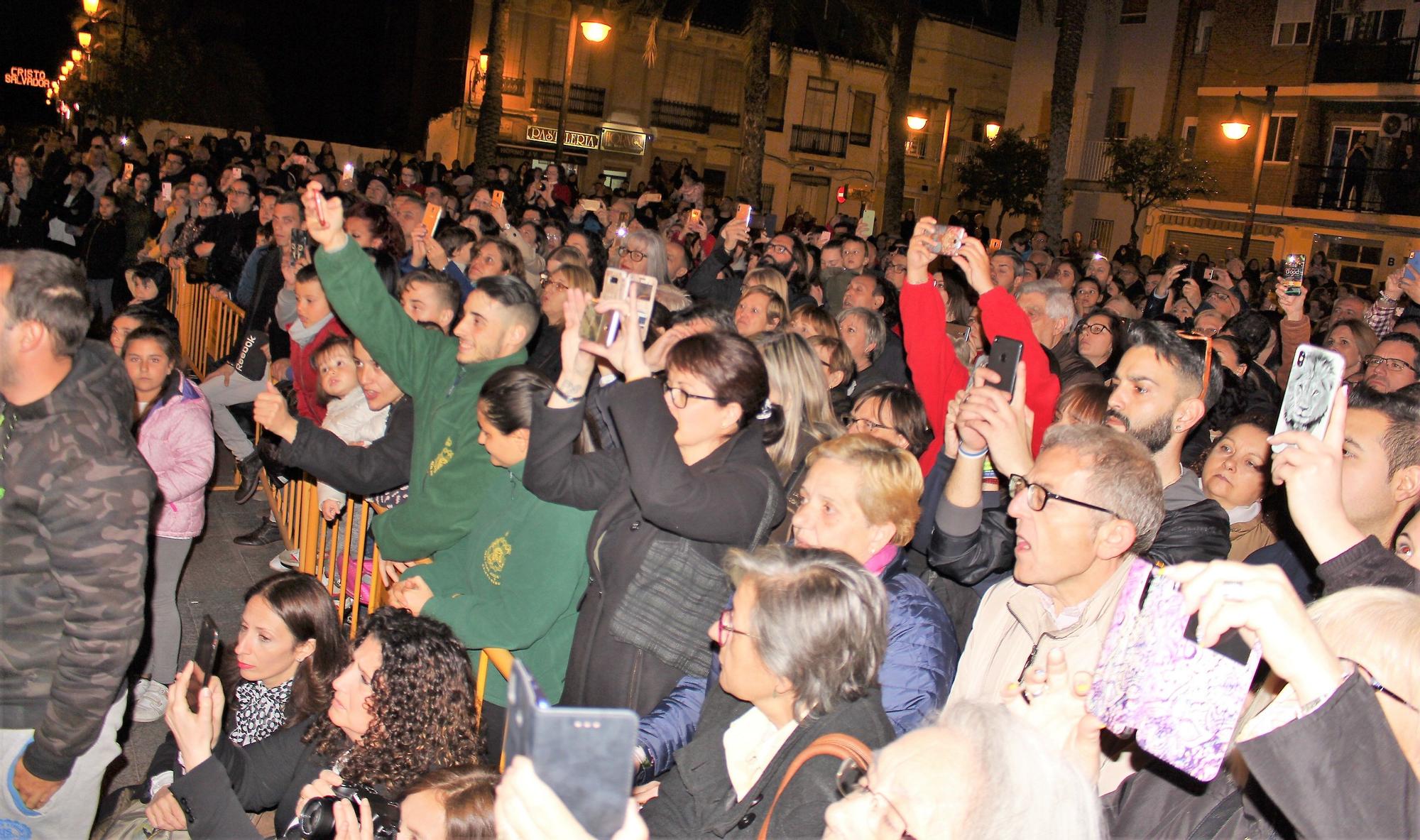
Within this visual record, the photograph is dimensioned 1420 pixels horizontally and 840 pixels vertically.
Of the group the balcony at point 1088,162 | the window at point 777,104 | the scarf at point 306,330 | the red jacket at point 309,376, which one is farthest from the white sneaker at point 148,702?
the window at point 777,104

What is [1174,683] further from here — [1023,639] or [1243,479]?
[1243,479]

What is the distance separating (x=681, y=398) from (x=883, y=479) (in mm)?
675

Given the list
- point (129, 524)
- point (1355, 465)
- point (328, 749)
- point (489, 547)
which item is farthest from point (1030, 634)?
point (129, 524)

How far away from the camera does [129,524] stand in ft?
10.6

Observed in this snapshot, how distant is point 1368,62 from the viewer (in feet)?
98.8

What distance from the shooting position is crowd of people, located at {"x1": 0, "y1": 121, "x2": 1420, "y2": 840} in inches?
83.7

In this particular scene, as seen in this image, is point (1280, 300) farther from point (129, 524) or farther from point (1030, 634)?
point (129, 524)

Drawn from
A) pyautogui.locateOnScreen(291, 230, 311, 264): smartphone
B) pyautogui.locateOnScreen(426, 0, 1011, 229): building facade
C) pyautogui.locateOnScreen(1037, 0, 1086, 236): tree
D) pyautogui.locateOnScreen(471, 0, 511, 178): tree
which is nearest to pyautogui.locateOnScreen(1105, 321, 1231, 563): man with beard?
pyautogui.locateOnScreen(291, 230, 311, 264): smartphone

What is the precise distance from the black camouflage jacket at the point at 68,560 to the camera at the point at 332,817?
27.5 inches

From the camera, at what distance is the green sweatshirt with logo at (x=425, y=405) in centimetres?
442

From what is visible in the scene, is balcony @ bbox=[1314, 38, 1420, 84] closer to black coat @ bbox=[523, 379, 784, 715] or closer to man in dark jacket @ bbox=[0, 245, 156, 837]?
black coat @ bbox=[523, 379, 784, 715]

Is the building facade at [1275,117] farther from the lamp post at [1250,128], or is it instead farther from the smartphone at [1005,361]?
the smartphone at [1005,361]

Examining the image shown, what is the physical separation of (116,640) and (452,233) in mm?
6180

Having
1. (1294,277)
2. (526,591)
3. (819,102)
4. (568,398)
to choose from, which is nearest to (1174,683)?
(568,398)
